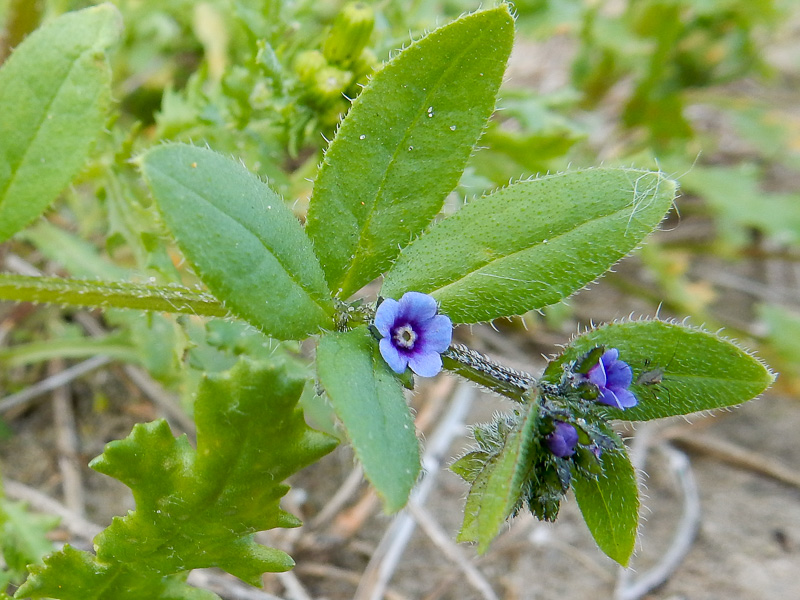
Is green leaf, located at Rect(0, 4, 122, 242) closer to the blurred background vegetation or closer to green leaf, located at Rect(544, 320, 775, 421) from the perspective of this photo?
the blurred background vegetation

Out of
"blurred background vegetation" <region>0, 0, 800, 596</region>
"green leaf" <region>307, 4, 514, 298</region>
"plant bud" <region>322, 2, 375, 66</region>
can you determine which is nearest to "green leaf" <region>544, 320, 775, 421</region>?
"blurred background vegetation" <region>0, 0, 800, 596</region>

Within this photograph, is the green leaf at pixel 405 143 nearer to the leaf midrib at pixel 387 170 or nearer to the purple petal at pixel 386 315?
the leaf midrib at pixel 387 170

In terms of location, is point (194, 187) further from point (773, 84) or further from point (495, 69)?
point (773, 84)

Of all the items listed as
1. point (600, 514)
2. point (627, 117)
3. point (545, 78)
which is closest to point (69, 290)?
point (600, 514)

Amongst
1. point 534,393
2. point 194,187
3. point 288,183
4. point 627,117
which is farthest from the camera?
point 627,117

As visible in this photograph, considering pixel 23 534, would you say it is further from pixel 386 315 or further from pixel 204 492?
pixel 386 315

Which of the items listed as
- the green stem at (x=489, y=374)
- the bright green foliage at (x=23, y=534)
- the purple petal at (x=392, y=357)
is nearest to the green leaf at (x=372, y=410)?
the purple petal at (x=392, y=357)
